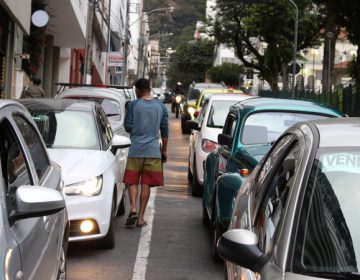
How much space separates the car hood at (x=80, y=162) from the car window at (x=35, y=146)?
1599 millimetres

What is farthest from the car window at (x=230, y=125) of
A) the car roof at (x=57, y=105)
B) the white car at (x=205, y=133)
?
the white car at (x=205, y=133)

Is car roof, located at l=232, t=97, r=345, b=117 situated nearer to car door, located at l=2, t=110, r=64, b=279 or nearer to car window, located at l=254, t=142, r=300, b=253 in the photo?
car door, located at l=2, t=110, r=64, b=279

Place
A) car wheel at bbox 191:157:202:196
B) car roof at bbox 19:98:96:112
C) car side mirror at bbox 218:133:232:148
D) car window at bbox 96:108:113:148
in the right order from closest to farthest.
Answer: car side mirror at bbox 218:133:232:148
car window at bbox 96:108:113:148
car roof at bbox 19:98:96:112
car wheel at bbox 191:157:202:196

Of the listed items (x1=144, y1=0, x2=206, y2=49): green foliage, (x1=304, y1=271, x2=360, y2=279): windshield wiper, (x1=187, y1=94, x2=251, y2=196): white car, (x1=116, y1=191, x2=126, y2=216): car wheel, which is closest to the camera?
(x1=304, y1=271, x2=360, y2=279): windshield wiper

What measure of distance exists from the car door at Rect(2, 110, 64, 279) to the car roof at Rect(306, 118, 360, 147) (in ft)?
5.04

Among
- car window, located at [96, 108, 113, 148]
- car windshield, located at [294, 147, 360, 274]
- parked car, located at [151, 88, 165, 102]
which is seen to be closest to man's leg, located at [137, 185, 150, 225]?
car window, located at [96, 108, 113, 148]

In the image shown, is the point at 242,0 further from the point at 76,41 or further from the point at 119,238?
the point at 119,238

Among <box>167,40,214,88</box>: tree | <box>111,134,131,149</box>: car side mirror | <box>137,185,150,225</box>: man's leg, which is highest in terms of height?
<box>167,40,214,88</box>: tree

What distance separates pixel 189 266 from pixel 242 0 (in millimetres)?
38508

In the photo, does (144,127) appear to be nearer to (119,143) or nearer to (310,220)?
(119,143)

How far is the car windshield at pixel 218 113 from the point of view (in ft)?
35.6

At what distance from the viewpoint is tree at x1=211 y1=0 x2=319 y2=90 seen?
139 ft

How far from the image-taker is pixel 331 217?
3049mm

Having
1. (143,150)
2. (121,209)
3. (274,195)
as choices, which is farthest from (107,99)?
(274,195)
